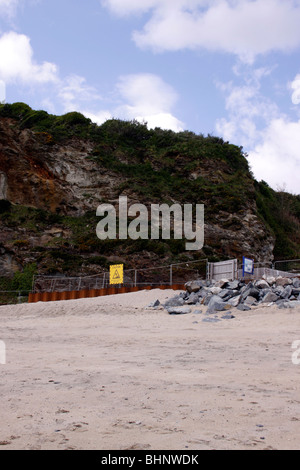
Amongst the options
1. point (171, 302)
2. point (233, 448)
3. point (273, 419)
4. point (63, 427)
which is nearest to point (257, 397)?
point (273, 419)

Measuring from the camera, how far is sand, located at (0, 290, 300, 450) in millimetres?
3012

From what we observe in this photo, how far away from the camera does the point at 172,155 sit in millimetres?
43688

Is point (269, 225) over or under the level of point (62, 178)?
under

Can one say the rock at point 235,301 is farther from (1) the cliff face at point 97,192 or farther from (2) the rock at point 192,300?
(1) the cliff face at point 97,192

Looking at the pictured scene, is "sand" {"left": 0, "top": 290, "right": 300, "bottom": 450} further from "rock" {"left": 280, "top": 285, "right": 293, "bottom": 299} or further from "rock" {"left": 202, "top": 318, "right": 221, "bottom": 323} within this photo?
"rock" {"left": 280, "top": 285, "right": 293, "bottom": 299}

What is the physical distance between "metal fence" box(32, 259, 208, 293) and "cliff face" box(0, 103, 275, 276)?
262 centimetres

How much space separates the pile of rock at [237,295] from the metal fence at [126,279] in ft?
28.8

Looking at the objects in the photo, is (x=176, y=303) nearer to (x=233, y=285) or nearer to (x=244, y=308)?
(x=233, y=285)

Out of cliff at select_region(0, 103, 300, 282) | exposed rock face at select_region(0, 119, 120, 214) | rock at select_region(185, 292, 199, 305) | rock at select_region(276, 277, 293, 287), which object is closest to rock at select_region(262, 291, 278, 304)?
rock at select_region(276, 277, 293, 287)

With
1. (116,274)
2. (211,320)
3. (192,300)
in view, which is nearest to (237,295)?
(192,300)

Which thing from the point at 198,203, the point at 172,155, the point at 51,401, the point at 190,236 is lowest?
the point at 51,401
